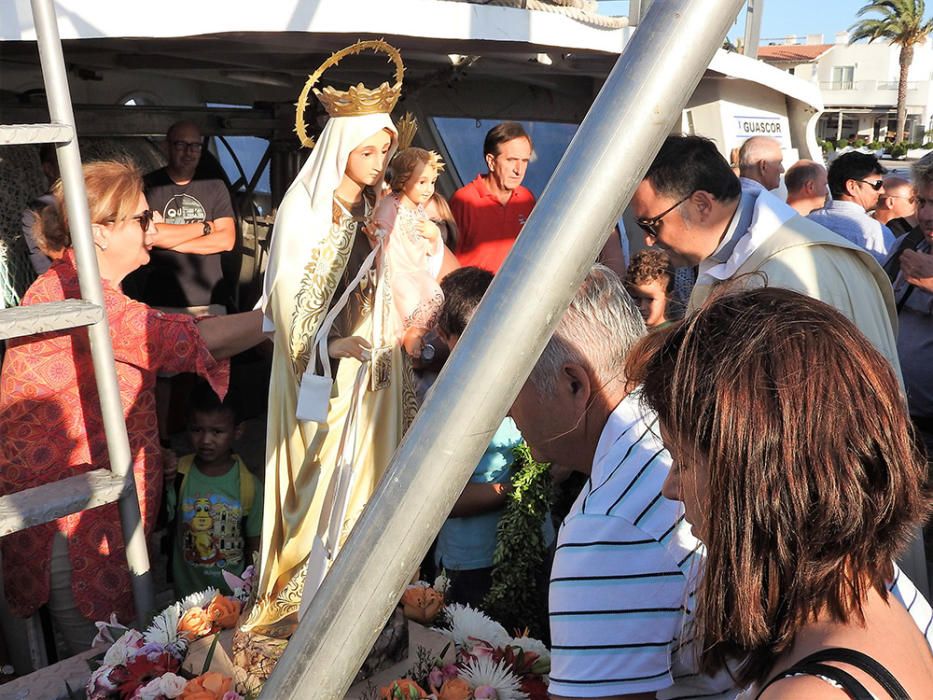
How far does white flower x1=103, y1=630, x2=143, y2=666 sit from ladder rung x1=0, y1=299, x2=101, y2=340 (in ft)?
2.62

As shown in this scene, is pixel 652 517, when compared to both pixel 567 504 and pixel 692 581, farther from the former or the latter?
pixel 567 504

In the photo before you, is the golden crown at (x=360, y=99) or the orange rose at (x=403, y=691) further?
the golden crown at (x=360, y=99)

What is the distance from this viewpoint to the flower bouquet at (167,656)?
215cm

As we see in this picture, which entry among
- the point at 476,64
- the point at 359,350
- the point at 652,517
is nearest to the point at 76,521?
the point at 359,350

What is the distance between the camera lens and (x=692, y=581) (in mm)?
1383

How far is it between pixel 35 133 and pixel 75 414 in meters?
0.93

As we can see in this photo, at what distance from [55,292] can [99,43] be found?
1.56 meters

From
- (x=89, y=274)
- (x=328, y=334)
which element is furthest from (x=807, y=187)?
(x=89, y=274)

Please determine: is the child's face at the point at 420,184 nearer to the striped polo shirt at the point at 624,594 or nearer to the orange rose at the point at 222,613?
the orange rose at the point at 222,613

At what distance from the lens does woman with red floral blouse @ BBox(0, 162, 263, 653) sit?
2682 millimetres

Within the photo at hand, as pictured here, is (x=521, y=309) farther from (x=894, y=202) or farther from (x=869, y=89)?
(x=869, y=89)

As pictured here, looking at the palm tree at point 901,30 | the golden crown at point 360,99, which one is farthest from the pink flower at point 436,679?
the palm tree at point 901,30

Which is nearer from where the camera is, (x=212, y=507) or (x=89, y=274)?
(x=89, y=274)

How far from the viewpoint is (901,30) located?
146 feet
